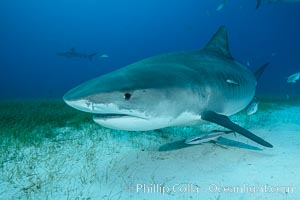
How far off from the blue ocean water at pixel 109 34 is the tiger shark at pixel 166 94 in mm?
83774

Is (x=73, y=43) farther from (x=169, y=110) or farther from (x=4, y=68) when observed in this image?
(x=169, y=110)

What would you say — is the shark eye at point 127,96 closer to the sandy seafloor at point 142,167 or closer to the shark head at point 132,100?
the shark head at point 132,100

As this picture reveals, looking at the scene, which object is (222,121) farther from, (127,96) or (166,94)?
(127,96)

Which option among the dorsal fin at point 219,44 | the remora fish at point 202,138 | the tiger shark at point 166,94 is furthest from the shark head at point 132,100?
the dorsal fin at point 219,44

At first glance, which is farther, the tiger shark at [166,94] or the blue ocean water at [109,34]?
the blue ocean water at [109,34]

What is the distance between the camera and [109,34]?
431 ft

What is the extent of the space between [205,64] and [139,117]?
2.04 m

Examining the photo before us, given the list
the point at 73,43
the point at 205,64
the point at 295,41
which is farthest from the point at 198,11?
the point at 205,64

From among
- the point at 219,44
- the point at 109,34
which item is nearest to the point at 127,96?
the point at 219,44

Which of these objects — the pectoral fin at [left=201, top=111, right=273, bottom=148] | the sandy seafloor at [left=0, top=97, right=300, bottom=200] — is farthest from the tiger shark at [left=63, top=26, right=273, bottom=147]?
the sandy seafloor at [left=0, top=97, right=300, bottom=200]

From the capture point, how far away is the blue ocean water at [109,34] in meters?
92.0

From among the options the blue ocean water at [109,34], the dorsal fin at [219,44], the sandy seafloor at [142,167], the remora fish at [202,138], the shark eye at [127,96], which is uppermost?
the blue ocean water at [109,34]

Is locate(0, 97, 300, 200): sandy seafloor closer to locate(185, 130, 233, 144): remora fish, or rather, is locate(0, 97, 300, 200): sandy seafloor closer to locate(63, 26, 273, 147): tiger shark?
locate(185, 130, 233, 144): remora fish

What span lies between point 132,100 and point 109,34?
439 ft
